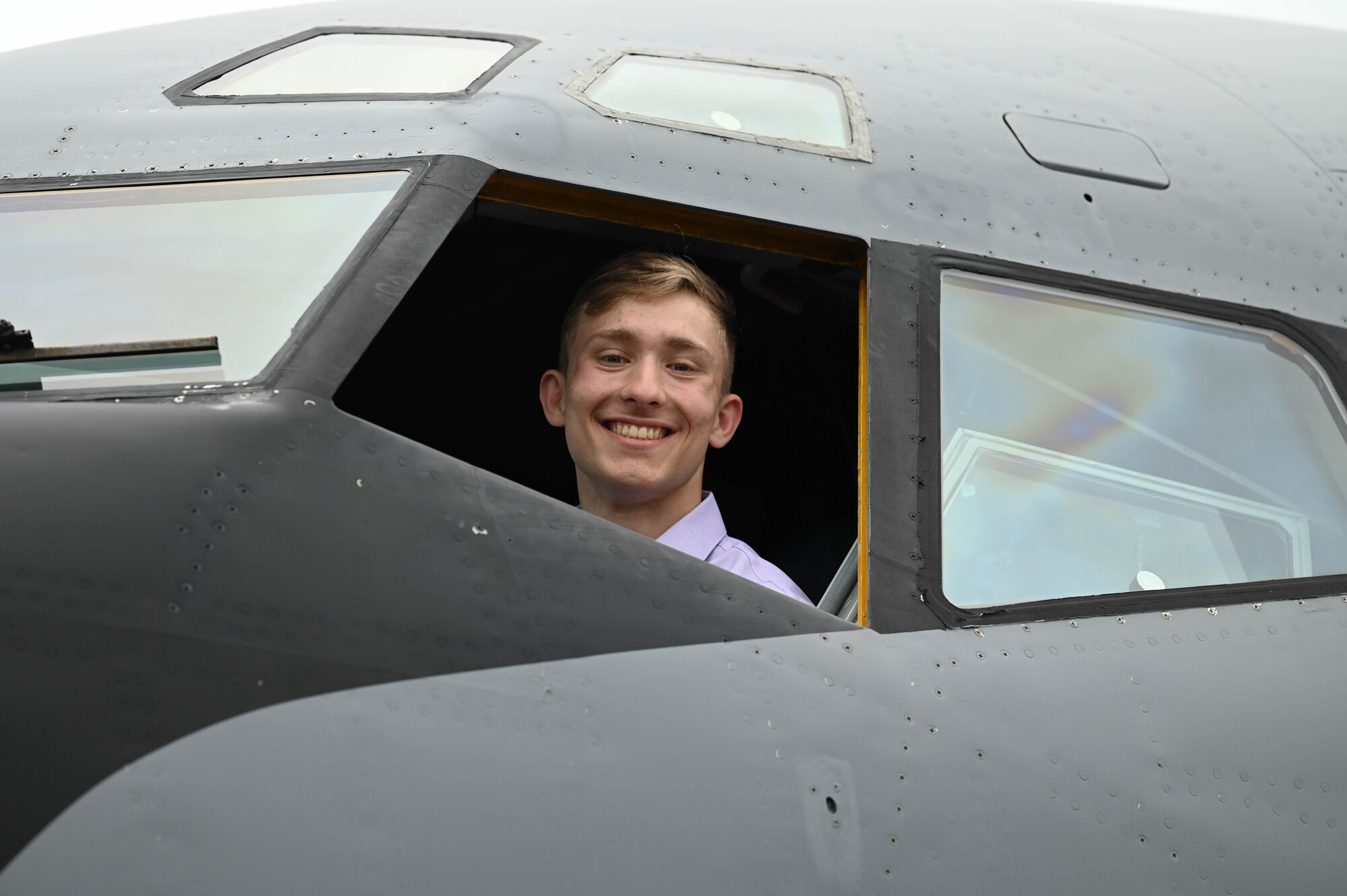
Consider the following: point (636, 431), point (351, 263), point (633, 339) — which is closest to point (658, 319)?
point (633, 339)

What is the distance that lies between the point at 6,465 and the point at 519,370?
359cm

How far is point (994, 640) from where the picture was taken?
124 inches

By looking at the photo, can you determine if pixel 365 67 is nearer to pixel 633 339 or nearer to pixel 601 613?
pixel 633 339

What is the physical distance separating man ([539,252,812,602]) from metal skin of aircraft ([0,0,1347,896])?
23 cm

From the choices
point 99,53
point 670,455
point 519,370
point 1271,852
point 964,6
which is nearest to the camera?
point 1271,852

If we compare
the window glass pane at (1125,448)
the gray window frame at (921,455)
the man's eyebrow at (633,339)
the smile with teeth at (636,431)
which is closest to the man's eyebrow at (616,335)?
the man's eyebrow at (633,339)

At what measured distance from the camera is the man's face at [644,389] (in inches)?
152

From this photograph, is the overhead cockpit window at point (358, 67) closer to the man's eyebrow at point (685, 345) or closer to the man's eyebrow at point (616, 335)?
the man's eyebrow at point (616, 335)

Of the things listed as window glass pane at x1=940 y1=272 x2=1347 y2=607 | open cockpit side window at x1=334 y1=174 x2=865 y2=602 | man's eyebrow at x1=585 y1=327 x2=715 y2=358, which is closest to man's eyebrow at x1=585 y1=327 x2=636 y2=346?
man's eyebrow at x1=585 y1=327 x2=715 y2=358

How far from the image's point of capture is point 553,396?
441cm

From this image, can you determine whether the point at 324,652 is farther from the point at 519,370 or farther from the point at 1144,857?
the point at 519,370

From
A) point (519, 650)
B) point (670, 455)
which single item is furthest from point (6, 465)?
point (670, 455)

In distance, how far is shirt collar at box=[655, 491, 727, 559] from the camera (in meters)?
4.07

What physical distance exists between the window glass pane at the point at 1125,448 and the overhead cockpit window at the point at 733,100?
26.0 inches
